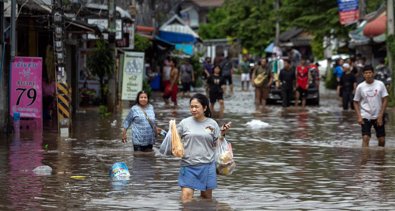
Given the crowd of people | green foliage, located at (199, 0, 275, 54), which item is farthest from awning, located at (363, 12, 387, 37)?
green foliage, located at (199, 0, 275, 54)

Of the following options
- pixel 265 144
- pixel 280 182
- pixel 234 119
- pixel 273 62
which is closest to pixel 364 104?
pixel 265 144

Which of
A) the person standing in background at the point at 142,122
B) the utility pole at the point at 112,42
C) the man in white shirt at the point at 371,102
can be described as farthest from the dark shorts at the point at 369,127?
the utility pole at the point at 112,42

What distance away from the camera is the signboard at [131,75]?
33.1 m

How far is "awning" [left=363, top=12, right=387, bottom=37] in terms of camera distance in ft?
151

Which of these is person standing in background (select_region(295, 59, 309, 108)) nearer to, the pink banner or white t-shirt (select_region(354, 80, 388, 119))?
the pink banner

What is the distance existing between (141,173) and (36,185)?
212cm

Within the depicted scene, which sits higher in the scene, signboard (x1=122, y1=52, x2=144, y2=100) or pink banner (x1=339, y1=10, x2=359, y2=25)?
pink banner (x1=339, y1=10, x2=359, y2=25)

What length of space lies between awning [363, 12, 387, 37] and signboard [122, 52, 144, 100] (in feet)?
51.8

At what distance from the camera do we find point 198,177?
12.4 meters

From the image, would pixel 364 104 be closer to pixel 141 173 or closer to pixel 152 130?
pixel 152 130

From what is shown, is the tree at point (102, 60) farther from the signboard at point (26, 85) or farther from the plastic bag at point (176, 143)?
the plastic bag at point (176, 143)

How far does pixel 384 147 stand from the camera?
2059cm

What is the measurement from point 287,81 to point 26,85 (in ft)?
48.4

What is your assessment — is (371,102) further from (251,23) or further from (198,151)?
(251,23)
